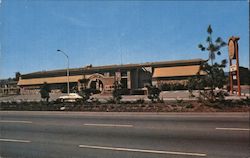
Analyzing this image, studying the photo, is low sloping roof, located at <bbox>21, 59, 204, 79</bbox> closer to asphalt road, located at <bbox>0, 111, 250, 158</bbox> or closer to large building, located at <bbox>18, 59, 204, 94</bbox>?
large building, located at <bbox>18, 59, 204, 94</bbox>

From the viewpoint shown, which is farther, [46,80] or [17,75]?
[46,80]

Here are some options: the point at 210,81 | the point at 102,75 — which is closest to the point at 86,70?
the point at 102,75

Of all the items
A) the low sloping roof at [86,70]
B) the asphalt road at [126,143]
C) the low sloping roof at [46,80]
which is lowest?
the asphalt road at [126,143]

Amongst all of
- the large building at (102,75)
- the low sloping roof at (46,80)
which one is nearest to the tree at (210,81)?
the large building at (102,75)

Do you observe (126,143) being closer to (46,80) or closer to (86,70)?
(86,70)

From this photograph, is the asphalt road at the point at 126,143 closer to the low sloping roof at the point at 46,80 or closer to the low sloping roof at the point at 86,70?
the low sloping roof at the point at 46,80

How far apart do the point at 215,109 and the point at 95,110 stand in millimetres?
5348

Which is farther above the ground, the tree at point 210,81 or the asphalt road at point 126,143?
the tree at point 210,81

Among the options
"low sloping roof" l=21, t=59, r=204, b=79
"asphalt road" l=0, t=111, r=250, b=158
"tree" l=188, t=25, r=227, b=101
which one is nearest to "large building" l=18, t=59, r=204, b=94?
"low sloping roof" l=21, t=59, r=204, b=79

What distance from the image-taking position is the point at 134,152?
4.34 metres

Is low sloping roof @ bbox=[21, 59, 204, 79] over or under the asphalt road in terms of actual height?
over

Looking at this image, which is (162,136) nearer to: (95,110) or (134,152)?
(134,152)

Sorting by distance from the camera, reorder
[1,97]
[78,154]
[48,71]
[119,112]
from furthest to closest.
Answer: [119,112]
[78,154]
[48,71]
[1,97]

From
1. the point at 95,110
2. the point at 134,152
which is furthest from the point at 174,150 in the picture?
the point at 95,110
